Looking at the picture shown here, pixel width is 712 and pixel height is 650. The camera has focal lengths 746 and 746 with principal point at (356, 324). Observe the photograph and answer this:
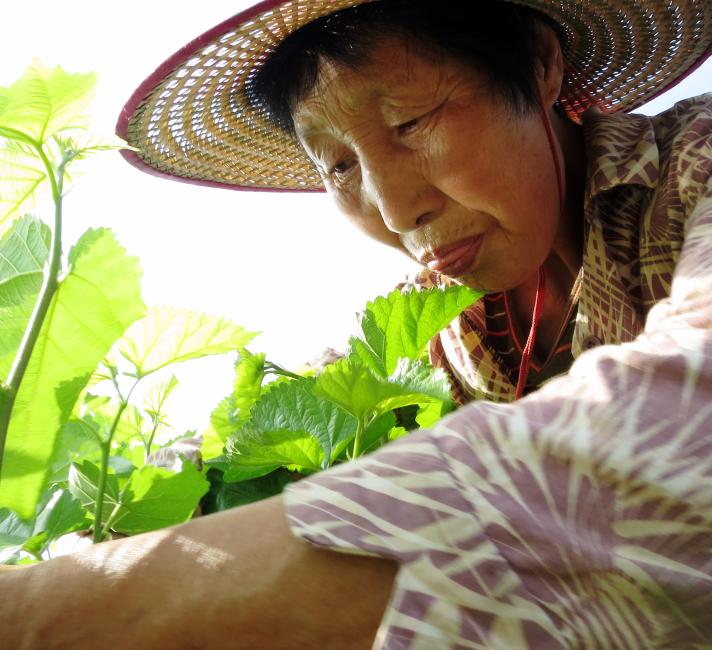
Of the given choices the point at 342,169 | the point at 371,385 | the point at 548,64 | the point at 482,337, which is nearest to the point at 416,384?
the point at 371,385

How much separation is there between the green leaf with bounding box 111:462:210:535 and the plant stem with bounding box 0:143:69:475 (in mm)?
111

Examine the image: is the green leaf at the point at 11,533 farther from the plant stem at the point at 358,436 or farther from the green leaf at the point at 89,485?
the plant stem at the point at 358,436

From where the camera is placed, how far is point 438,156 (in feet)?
2.81

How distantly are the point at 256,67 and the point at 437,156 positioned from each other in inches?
11.4

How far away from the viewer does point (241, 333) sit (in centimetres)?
58

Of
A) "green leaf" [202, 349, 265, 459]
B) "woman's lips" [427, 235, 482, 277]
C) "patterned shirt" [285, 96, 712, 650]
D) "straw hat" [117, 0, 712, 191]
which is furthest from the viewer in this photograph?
"woman's lips" [427, 235, 482, 277]

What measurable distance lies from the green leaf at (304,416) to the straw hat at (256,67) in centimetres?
38

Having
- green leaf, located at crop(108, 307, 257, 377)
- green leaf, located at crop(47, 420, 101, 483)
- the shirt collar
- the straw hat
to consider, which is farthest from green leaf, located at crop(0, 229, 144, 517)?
the shirt collar

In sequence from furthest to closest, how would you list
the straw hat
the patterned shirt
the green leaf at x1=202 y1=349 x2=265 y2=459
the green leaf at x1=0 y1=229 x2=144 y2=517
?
the straw hat → the green leaf at x1=202 y1=349 x2=265 y2=459 → the green leaf at x1=0 y1=229 x2=144 y2=517 → the patterned shirt

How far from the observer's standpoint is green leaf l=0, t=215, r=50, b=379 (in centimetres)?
46

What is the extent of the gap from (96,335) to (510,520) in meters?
0.26

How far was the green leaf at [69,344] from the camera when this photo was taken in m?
0.43

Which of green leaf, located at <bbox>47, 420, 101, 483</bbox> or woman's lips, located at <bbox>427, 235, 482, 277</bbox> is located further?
woman's lips, located at <bbox>427, 235, 482, 277</bbox>

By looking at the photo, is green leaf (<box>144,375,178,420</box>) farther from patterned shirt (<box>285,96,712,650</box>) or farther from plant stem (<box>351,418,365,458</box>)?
patterned shirt (<box>285,96,712,650</box>)
